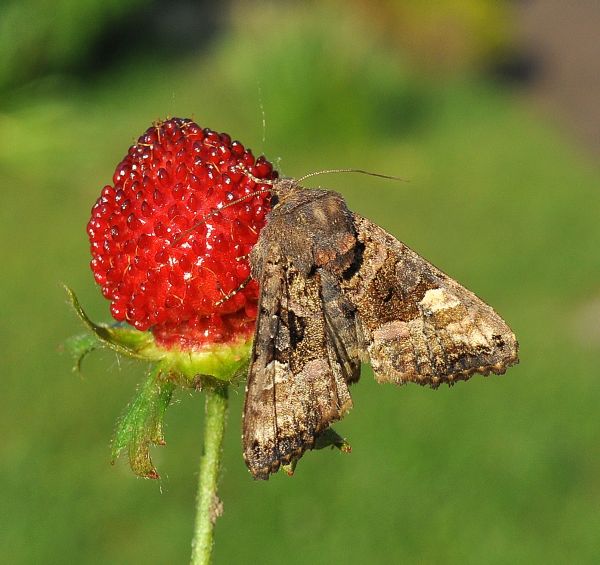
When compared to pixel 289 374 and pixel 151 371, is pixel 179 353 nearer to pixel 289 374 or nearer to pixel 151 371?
pixel 151 371

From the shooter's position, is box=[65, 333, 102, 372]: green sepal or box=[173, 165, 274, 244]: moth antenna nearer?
box=[173, 165, 274, 244]: moth antenna

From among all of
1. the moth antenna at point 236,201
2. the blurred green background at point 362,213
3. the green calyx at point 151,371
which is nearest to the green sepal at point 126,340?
the green calyx at point 151,371

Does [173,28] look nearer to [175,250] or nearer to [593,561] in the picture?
[593,561]

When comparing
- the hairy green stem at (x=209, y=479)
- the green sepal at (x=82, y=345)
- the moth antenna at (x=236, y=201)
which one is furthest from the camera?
the green sepal at (x=82, y=345)

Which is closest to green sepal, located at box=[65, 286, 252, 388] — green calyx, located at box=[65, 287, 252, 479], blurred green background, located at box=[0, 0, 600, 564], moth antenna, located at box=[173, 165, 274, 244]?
green calyx, located at box=[65, 287, 252, 479]

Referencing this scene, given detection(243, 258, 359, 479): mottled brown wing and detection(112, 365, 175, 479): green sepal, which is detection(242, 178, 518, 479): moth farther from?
detection(112, 365, 175, 479): green sepal

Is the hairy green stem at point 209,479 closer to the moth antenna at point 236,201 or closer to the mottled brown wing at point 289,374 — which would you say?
the mottled brown wing at point 289,374

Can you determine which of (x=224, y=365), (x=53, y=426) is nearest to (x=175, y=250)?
(x=224, y=365)
